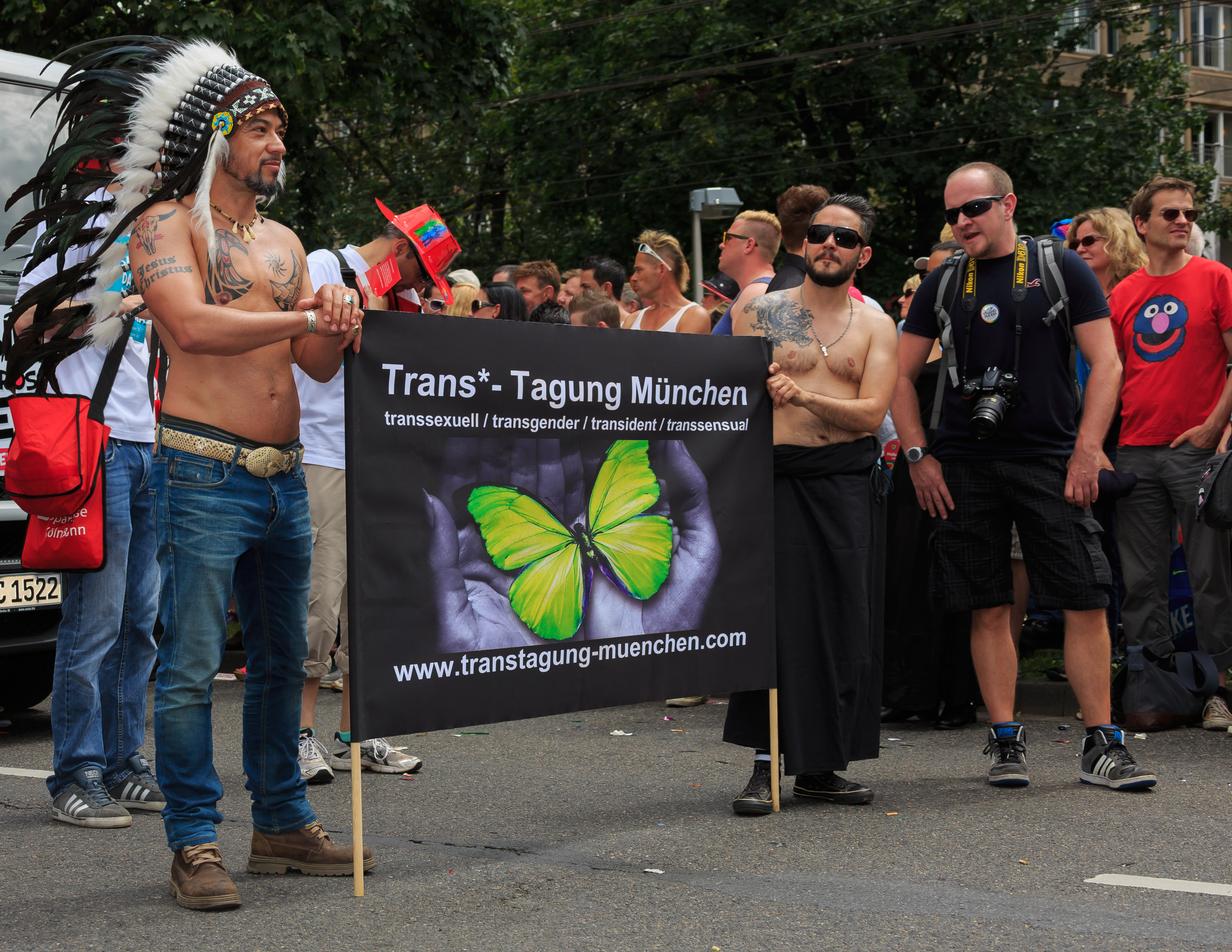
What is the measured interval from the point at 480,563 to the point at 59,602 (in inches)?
125

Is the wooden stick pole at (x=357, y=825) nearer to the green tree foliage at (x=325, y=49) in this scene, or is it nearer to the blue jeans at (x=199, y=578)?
the blue jeans at (x=199, y=578)

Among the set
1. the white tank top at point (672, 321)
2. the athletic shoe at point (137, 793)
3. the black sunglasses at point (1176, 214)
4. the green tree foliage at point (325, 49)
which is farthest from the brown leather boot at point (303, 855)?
the green tree foliage at point (325, 49)

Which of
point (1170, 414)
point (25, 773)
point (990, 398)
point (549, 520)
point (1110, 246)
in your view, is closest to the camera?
point (549, 520)

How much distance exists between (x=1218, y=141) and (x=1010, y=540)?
44.6 metres

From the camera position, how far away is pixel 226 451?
3725mm

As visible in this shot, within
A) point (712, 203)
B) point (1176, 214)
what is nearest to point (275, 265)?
point (1176, 214)

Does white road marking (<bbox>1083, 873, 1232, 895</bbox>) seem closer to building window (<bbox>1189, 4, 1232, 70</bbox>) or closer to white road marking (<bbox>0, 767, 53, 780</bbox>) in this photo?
white road marking (<bbox>0, 767, 53, 780</bbox>)

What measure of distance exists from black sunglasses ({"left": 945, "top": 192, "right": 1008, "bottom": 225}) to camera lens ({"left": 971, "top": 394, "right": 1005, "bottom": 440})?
680 millimetres

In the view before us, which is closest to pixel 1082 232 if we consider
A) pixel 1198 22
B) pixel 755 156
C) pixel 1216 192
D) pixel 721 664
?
pixel 721 664

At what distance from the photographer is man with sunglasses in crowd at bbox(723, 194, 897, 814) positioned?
15.7ft

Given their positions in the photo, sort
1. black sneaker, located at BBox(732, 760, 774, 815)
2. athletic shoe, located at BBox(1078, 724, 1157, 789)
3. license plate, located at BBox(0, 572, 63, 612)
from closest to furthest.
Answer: black sneaker, located at BBox(732, 760, 774, 815) < athletic shoe, located at BBox(1078, 724, 1157, 789) < license plate, located at BBox(0, 572, 63, 612)

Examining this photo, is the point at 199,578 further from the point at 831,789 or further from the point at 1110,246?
the point at 1110,246

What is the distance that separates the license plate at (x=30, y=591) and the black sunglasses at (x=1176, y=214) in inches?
208

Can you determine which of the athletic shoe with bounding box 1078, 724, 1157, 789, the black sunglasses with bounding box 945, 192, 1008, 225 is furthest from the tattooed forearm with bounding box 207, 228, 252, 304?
the athletic shoe with bounding box 1078, 724, 1157, 789
